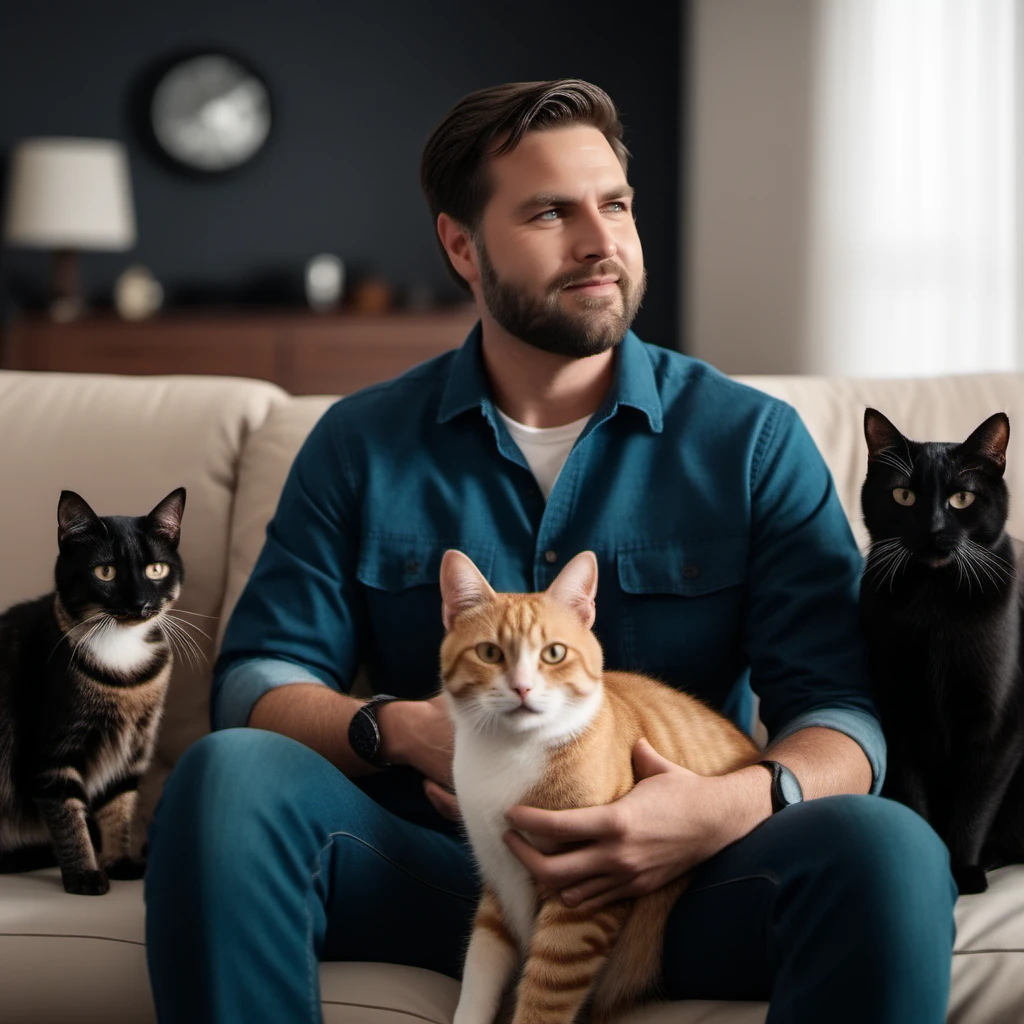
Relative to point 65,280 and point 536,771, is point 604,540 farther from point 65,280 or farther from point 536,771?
point 65,280

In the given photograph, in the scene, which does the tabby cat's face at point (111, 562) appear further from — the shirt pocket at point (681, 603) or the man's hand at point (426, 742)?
the shirt pocket at point (681, 603)

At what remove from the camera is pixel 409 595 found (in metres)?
1.57

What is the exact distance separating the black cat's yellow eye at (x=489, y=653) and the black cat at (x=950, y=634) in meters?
0.49

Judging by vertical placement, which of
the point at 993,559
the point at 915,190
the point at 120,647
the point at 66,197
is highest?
the point at 66,197

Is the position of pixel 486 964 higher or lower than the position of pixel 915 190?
lower

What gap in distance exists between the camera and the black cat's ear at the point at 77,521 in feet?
4.82

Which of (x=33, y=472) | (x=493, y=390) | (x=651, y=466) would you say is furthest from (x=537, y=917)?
(x=33, y=472)

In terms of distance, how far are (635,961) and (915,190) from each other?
12.3 feet

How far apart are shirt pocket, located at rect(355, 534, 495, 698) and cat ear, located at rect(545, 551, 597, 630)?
12.3 inches

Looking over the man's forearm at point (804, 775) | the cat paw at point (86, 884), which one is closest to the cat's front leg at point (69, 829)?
the cat paw at point (86, 884)

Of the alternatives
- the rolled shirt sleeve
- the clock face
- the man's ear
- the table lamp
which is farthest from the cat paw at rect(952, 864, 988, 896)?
the clock face

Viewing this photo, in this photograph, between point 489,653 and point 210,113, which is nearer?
point 489,653

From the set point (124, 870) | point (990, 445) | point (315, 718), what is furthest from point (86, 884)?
point (990, 445)

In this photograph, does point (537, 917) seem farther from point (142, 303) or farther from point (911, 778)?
point (142, 303)
